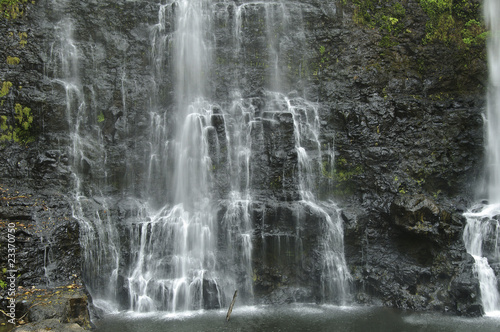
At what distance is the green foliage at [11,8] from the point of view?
52.3ft

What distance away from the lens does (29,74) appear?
15625 millimetres

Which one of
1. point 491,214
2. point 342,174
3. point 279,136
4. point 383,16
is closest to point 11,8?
point 279,136

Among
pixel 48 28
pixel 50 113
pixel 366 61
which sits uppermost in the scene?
pixel 48 28

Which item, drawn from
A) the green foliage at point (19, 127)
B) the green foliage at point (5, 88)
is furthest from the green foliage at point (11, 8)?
the green foliage at point (19, 127)

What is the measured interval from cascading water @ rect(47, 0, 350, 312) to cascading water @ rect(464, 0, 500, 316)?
4334mm

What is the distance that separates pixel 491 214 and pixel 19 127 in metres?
17.4

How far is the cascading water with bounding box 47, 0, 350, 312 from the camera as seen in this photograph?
1382cm

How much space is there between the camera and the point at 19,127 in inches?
594

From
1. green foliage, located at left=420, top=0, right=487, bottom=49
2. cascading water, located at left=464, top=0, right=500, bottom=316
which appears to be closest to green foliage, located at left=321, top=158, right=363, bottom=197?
cascading water, located at left=464, top=0, right=500, bottom=316

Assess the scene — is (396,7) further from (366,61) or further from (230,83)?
(230,83)

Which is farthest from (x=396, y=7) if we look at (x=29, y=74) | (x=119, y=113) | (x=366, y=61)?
(x=29, y=74)

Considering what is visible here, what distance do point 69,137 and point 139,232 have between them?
490 centimetres

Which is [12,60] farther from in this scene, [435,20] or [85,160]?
[435,20]

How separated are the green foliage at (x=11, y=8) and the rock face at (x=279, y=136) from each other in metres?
0.30
